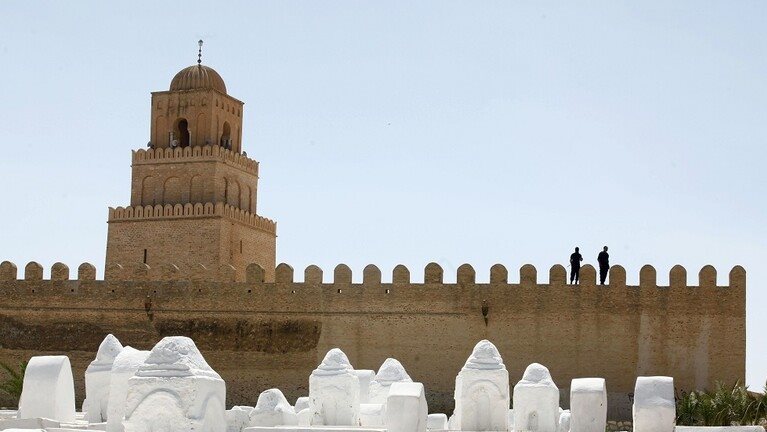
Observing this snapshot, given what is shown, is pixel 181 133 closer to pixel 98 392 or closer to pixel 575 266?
pixel 575 266

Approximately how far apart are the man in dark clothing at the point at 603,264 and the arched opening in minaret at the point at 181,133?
10484mm

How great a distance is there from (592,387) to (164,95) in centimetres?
1856

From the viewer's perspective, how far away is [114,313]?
26078 mm

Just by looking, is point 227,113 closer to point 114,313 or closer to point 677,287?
point 114,313

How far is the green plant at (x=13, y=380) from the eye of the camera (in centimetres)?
2553

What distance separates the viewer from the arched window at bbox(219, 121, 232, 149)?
31.5 m

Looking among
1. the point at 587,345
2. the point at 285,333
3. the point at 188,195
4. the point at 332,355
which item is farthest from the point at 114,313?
the point at 332,355

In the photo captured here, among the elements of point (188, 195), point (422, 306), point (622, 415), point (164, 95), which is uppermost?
point (164, 95)

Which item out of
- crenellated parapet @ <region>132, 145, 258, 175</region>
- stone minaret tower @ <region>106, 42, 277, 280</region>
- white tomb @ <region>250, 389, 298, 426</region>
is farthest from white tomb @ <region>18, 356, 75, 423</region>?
crenellated parapet @ <region>132, 145, 258, 175</region>

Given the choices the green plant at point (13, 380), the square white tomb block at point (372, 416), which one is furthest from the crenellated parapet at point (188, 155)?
the square white tomb block at point (372, 416)

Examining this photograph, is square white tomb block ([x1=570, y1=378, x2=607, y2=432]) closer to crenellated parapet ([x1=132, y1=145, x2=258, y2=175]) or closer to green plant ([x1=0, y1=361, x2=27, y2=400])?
green plant ([x1=0, y1=361, x2=27, y2=400])

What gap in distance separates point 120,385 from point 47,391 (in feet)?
5.35

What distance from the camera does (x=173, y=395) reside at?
11625 mm

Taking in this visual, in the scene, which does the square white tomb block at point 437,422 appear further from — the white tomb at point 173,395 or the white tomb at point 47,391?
the white tomb at point 173,395
